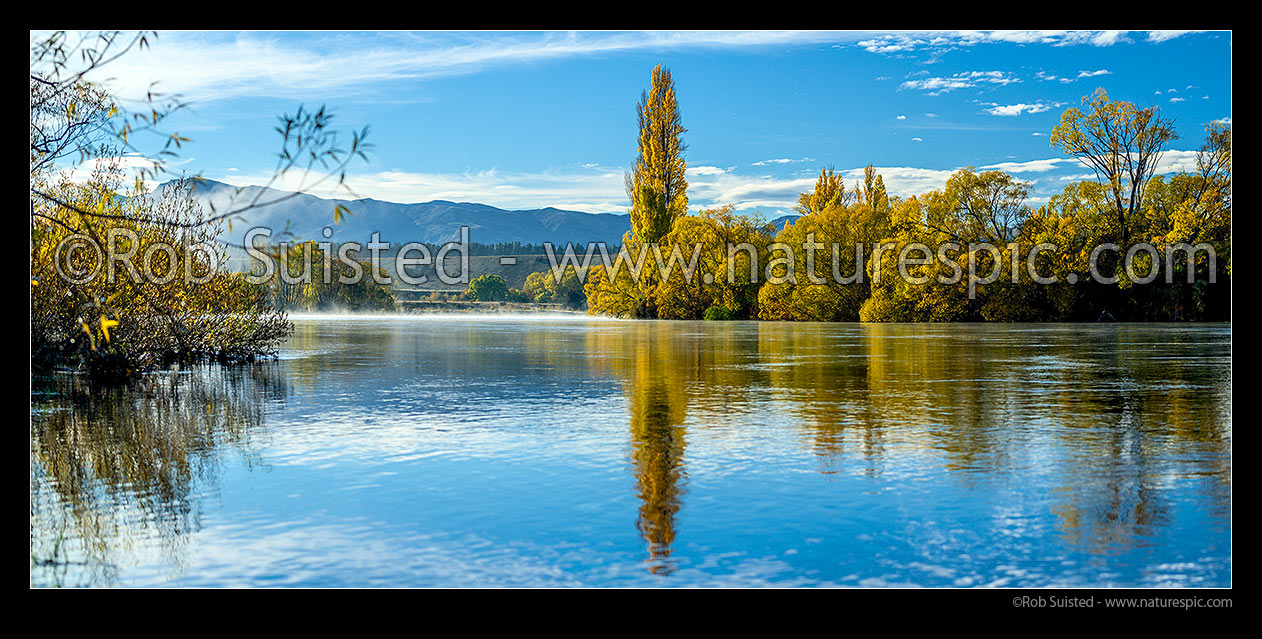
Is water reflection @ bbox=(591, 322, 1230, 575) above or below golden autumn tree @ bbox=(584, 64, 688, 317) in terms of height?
below

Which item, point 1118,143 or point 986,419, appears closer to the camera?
point 986,419

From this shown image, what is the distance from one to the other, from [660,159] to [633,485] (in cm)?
6293

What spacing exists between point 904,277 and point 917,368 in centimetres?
4015

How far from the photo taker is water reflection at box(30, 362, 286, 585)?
589 centimetres

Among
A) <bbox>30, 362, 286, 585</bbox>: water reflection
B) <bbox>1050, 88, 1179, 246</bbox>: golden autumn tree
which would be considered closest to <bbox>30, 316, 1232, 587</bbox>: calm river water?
<bbox>30, 362, 286, 585</bbox>: water reflection

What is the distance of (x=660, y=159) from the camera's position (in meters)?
69.2

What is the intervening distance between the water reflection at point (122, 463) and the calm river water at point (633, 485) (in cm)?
3

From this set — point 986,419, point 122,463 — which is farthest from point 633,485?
point 986,419

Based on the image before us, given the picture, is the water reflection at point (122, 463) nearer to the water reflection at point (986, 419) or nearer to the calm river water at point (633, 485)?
the calm river water at point (633, 485)

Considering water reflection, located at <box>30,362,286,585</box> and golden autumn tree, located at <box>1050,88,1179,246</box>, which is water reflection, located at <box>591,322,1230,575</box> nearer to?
water reflection, located at <box>30,362,286,585</box>

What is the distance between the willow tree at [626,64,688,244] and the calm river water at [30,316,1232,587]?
53.2 metres

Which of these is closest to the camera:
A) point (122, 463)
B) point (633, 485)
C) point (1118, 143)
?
point (633, 485)

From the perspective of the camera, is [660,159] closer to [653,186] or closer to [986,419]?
[653,186]

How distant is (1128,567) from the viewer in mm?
5336
